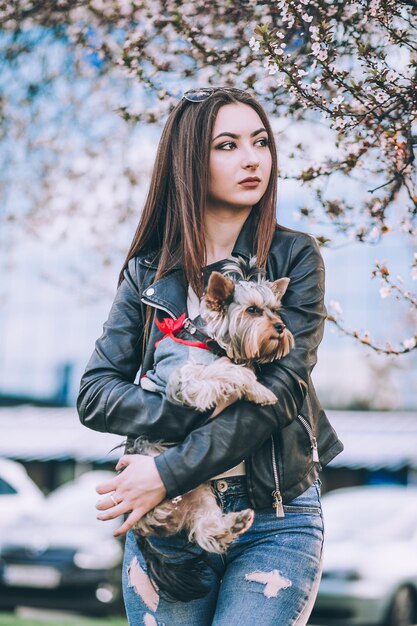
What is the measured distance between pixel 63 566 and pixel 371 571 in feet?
13.9

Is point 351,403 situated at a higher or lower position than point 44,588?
lower

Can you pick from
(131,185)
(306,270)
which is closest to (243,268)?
(306,270)

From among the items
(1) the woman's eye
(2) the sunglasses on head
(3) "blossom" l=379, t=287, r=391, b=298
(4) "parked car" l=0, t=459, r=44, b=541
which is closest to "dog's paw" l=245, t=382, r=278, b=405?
(1) the woman's eye

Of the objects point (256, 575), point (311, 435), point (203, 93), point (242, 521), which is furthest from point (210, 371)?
point (203, 93)

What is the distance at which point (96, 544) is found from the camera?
474 inches

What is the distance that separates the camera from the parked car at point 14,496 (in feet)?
43.0

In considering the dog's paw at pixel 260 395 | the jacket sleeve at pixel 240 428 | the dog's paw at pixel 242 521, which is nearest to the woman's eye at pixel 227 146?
the jacket sleeve at pixel 240 428

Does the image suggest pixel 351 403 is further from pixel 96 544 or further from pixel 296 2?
pixel 296 2

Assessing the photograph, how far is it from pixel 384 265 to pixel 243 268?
1.18 meters

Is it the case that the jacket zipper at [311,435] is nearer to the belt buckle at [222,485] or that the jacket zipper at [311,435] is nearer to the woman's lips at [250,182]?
the belt buckle at [222,485]

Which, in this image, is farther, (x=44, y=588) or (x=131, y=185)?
(x=44, y=588)

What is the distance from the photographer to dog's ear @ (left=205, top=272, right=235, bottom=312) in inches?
123

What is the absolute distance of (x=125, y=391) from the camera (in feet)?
9.91

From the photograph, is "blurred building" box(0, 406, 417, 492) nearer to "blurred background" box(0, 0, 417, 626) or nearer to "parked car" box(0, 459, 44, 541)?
"parked car" box(0, 459, 44, 541)
